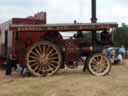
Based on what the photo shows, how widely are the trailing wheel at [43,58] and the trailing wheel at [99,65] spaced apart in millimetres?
1216

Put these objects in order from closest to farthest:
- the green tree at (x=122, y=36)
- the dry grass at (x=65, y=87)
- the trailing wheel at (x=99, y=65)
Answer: the dry grass at (x=65, y=87), the trailing wheel at (x=99, y=65), the green tree at (x=122, y=36)

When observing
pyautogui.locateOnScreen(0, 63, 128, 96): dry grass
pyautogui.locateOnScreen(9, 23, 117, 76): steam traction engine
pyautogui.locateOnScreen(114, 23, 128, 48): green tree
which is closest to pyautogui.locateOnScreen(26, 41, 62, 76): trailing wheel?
pyautogui.locateOnScreen(9, 23, 117, 76): steam traction engine

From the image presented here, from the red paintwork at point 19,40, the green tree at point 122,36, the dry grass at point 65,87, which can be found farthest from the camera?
the green tree at point 122,36

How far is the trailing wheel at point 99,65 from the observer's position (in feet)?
59.7

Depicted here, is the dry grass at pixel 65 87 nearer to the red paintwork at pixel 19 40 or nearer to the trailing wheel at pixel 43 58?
the trailing wheel at pixel 43 58

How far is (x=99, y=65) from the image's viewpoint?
18266mm

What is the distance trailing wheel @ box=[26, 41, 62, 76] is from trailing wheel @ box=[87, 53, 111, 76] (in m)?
1.22

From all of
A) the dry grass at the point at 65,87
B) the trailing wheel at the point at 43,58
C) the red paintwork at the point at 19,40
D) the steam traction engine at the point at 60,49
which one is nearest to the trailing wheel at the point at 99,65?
the steam traction engine at the point at 60,49

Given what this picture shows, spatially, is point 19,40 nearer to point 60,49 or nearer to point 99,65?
point 60,49

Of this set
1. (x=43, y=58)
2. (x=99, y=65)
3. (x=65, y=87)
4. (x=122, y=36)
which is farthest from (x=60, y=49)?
(x=122, y=36)

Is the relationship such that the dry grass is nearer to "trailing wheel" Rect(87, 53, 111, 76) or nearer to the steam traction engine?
the steam traction engine

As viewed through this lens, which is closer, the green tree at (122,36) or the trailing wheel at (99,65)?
the trailing wheel at (99,65)

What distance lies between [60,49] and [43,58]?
736 mm

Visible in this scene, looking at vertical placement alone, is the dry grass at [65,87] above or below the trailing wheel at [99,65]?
below
